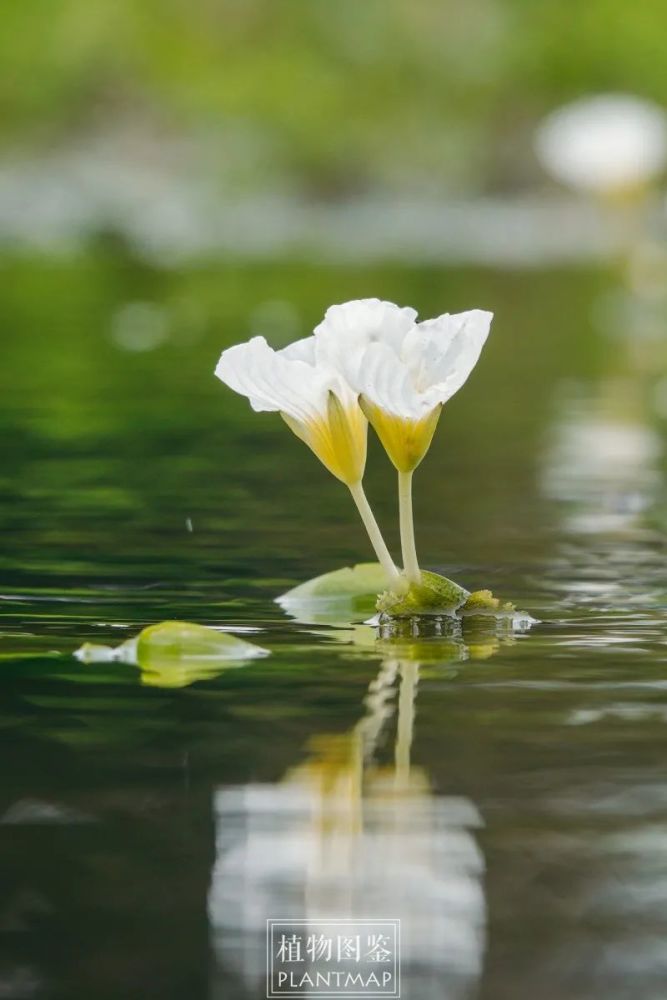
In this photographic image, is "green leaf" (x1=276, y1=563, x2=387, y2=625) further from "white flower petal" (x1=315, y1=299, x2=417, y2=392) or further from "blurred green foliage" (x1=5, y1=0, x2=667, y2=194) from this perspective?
"blurred green foliage" (x1=5, y1=0, x2=667, y2=194)

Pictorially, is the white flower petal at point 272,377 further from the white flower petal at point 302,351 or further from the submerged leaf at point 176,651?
the submerged leaf at point 176,651

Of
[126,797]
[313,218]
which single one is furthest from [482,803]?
[313,218]

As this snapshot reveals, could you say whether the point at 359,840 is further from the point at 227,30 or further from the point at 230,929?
the point at 227,30

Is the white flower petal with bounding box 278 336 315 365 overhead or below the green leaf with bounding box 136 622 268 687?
overhead

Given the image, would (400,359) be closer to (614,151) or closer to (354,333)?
(354,333)

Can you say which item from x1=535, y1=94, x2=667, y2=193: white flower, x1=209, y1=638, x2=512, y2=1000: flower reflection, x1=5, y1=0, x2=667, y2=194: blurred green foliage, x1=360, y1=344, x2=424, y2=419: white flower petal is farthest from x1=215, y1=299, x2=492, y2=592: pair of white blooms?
x1=5, y1=0, x2=667, y2=194: blurred green foliage

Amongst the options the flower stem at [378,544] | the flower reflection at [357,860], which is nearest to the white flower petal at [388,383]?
the flower stem at [378,544]
